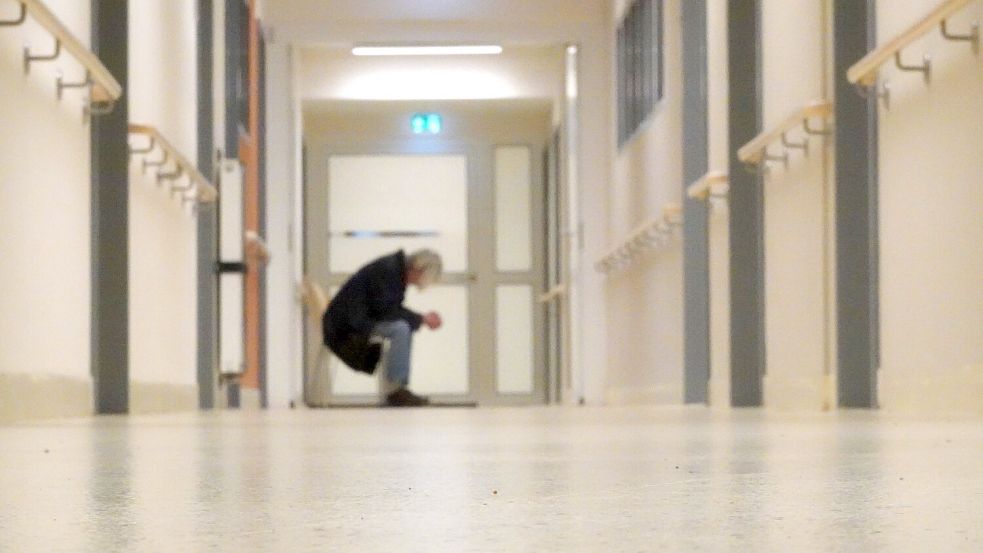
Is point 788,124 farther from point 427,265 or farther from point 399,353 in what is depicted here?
point 427,265

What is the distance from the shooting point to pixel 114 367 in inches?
269

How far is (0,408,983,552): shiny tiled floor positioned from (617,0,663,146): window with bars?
857cm

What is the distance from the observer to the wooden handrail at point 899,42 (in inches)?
176

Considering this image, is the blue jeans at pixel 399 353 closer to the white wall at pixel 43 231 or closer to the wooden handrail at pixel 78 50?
the white wall at pixel 43 231

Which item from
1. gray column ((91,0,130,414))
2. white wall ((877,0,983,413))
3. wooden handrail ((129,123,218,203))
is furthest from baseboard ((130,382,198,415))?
white wall ((877,0,983,413))

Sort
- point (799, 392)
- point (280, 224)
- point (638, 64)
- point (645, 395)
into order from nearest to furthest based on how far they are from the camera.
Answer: point (799, 392)
point (645, 395)
point (638, 64)
point (280, 224)

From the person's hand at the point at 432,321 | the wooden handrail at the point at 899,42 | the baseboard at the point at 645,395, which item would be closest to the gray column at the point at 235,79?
the person's hand at the point at 432,321

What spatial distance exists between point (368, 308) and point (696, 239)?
4016 mm

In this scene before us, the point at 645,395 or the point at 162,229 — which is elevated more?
the point at 162,229

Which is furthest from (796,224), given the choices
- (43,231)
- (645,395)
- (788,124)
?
(645,395)

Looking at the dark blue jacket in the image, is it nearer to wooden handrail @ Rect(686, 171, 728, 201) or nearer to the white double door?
wooden handrail @ Rect(686, 171, 728, 201)

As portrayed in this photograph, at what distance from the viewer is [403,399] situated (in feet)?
40.2

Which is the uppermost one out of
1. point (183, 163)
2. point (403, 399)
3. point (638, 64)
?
point (638, 64)

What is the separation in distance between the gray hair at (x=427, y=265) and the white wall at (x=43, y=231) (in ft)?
19.9
